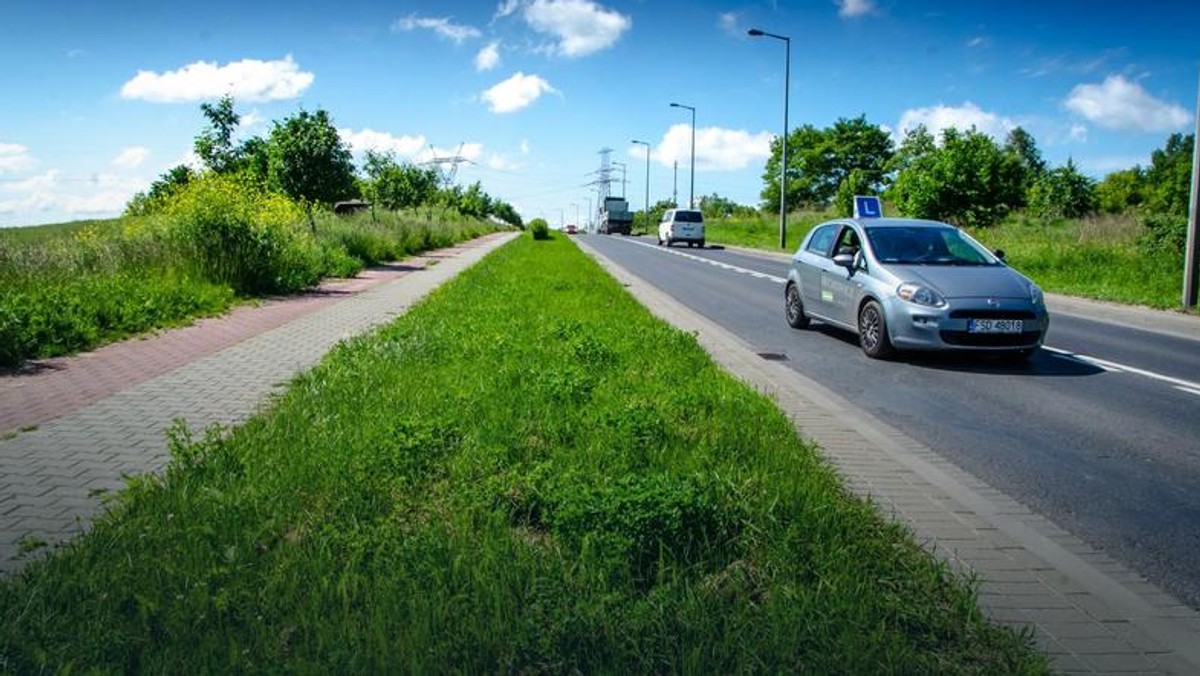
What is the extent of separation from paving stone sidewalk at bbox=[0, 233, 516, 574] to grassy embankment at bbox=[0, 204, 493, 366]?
19.6 inches

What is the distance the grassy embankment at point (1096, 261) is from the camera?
60.4 ft

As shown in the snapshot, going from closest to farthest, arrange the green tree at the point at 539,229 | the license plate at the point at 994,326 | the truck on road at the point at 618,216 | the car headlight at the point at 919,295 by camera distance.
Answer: the license plate at the point at 994,326 < the car headlight at the point at 919,295 < the green tree at the point at 539,229 < the truck on road at the point at 618,216

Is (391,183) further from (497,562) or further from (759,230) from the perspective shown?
(497,562)

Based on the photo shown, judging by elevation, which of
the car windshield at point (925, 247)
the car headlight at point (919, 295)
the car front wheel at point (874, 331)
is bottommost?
the car front wheel at point (874, 331)

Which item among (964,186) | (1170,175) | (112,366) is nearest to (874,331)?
(112,366)

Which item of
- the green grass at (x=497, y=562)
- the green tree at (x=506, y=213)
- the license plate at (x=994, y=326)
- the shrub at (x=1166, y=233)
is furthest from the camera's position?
the green tree at (x=506, y=213)

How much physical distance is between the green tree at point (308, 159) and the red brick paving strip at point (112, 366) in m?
10.7

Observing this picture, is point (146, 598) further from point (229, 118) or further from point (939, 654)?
point (229, 118)

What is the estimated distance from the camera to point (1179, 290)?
18.1 meters

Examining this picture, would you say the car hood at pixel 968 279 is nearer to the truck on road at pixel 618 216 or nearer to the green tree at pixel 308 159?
the green tree at pixel 308 159

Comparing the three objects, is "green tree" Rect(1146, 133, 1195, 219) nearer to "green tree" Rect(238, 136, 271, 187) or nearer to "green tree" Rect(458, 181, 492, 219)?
"green tree" Rect(238, 136, 271, 187)

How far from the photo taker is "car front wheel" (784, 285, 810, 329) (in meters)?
12.7

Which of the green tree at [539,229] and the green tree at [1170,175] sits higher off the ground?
the green tree at [1170,175]

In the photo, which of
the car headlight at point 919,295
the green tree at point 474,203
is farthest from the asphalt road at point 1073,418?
the green tree at point 474,203
